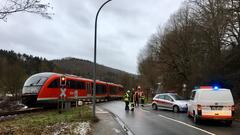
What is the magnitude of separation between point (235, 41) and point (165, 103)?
39.5ft

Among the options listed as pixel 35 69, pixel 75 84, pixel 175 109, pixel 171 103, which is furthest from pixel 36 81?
pixel 35 69

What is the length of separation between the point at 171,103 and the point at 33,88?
11506 mm

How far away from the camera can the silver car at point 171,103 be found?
29.3m

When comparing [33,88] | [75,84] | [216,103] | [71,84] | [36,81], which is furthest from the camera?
[75,84]

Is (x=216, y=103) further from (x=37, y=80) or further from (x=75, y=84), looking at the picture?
(x=75, y=84)

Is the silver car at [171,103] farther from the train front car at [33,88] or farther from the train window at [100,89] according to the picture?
the train window at [100,89]

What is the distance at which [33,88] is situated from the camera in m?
31.6

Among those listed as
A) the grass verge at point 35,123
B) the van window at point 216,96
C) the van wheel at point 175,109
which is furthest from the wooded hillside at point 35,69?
the van window at point 216,96

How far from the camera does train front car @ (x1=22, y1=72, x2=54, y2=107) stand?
3103 centimetres

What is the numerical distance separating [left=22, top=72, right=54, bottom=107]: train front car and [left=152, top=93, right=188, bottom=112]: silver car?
9561mm

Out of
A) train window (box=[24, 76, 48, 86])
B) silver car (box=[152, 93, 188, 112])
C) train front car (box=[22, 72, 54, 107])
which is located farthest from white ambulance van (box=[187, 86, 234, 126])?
train window (box=[24, 76, 48, 86])

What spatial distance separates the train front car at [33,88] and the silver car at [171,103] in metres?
9.56

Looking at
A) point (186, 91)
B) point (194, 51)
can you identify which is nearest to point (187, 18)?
point (194, 51)

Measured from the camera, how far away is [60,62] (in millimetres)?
100812
